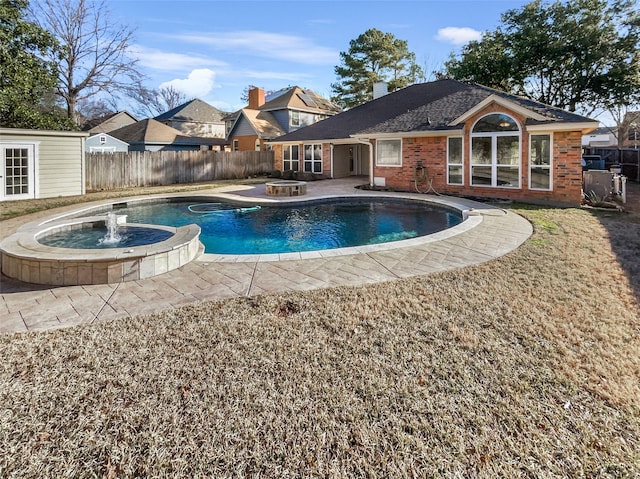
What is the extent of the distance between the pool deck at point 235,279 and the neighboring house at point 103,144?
88.5 ft

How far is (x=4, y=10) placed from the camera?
55.3 ft

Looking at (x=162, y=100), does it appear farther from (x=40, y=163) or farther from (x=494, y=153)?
(x=494, y=153)

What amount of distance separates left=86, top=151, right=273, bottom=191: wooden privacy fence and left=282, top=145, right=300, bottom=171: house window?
3.24 ft

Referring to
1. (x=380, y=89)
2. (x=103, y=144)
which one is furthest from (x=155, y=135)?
(x=380, y=89)

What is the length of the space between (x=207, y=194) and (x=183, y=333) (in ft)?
40.7

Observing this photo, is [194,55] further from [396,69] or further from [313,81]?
[313,81]

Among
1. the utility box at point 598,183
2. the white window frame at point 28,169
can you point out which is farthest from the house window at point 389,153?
the white window frame at point 28,169

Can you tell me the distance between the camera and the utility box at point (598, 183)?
12008mm

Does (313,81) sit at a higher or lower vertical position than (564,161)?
higher

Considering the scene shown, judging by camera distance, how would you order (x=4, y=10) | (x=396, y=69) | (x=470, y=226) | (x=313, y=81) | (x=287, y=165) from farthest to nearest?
(x=313, y=81)
(x=396, y=69)
(x=287, y=165)
(x=4, y=10)
(x=470, y=226)

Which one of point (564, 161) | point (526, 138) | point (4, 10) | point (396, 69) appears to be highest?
point (396, 69)

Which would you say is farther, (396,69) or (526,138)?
(396,69)

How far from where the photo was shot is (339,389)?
9.43 ft

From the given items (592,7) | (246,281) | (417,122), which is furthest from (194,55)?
(246,281)
